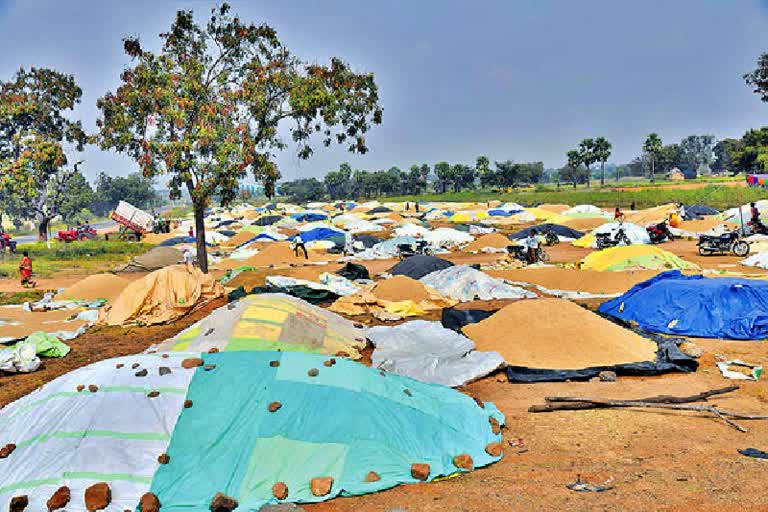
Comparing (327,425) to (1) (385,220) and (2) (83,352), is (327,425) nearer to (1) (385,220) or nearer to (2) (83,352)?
(2) (83,352)

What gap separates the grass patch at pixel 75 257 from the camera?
20973 millimetres

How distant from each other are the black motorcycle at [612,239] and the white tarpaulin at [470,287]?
886 centimetres

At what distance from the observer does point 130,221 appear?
30.6 metres

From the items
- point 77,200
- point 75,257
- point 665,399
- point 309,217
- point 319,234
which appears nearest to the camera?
point 665,399

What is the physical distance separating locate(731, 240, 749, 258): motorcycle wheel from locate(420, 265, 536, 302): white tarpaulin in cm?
903

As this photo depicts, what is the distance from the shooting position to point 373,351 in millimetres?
8773

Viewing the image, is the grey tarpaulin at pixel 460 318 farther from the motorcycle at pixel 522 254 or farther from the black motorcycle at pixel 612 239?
the black motorcycle at pixel 612 239

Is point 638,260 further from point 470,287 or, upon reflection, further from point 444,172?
point 444,172

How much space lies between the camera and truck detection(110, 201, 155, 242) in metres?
30.4

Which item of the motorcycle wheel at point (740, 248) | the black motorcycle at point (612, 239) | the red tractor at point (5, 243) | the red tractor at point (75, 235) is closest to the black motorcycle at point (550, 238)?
the black motorcycle at point (612, 239)

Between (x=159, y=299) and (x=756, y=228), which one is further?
(x=756, y=228)

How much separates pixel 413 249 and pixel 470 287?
9.52 m

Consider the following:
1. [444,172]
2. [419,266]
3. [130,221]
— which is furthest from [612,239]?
[444,172]

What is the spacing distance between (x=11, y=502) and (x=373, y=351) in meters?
5.36
